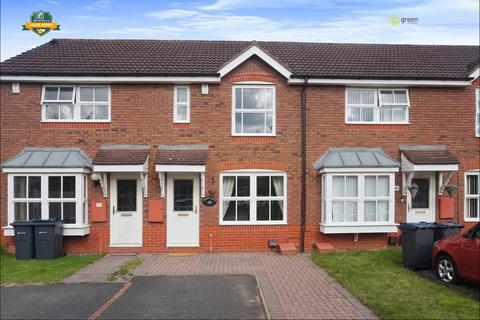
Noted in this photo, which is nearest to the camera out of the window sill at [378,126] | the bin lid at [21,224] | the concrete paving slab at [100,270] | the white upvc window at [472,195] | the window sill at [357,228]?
the concrete paving slab at [100,270]

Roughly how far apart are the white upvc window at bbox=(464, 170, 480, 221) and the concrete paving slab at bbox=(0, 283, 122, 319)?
34.2 ft

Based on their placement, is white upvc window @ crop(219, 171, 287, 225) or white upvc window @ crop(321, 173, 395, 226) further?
white upvc window @ crop(219, 171, 287, 225)

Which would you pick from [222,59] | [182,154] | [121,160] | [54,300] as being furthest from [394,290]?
[222,59]

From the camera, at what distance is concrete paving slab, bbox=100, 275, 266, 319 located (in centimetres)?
685

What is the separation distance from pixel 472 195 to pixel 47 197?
40.5 ft

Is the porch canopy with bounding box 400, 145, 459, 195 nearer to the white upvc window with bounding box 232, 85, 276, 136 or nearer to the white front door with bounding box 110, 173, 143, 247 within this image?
the white upvc window with bounding box 232, 85, 276, 136

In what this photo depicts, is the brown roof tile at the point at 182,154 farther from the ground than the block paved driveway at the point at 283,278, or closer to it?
farther from the ground

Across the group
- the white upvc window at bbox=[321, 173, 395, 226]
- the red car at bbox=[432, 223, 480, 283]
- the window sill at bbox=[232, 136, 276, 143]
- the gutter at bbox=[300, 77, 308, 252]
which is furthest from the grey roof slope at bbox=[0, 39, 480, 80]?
the red car at bbox=[432, 223, 480, 283]

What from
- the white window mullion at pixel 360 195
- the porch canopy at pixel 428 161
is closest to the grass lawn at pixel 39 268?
the white window mullion at pixel 360 195

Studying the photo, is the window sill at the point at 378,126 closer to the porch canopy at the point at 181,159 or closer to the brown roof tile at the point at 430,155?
the brown roof tile at the point at 430,155

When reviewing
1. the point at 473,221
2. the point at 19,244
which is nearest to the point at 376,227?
the point at 473,221

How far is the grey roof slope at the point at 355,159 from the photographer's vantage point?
1238cm

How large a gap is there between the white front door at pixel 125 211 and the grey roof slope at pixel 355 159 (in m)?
5.24

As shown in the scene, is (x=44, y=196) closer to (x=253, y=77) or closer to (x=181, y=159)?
(x=181, y=159)
